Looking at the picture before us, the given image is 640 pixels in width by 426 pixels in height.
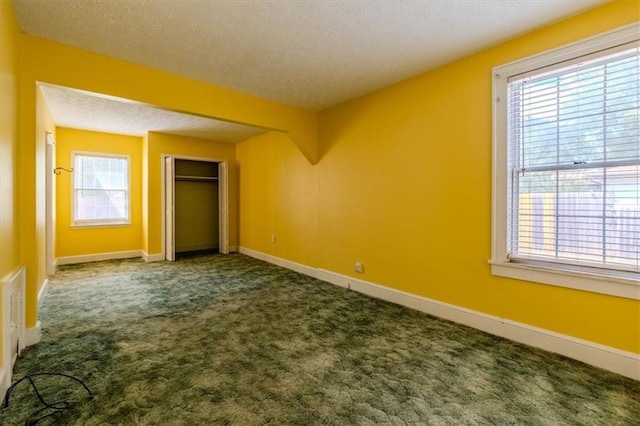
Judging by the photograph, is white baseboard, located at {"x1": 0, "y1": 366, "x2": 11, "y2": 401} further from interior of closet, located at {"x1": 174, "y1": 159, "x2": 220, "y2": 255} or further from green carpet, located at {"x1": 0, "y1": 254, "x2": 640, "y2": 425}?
interior of closet, located at {"x1": 174, "y1": 159, "x2": 220, "y2": 255}

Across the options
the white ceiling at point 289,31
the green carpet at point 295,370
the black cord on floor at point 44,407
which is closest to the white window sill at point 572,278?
the green carpet at point 295,370

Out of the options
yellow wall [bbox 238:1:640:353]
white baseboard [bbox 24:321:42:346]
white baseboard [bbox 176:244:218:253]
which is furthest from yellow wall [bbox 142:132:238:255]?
white baseboard [bbox 24:321:42:346]

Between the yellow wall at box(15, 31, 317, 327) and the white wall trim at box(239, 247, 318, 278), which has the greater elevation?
the yellow wall at box(15, 31, 317, 327)

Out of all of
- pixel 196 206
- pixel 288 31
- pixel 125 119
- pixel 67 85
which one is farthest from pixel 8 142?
pixel 196 206

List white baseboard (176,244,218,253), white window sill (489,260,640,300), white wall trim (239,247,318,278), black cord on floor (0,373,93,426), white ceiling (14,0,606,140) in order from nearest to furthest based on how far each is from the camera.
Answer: black cord on floor (0,373,93,426), white window sill (489,260,640,300), white ceiling (14,0,606,140), white wall trim (239,247,318,278), white baseboard (176,244,218,253)

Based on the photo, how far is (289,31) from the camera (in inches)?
89.6

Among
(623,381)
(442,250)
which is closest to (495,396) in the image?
(623,381)

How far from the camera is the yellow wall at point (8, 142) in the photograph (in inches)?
68.6

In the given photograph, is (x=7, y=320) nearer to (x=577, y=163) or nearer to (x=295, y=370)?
(x=295, y=370)

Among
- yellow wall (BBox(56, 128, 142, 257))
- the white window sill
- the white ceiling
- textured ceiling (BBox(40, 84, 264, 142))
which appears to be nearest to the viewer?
the white window sill

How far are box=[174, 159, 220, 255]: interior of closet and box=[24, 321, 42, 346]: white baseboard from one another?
4054mm

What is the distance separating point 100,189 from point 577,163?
6.91 metres

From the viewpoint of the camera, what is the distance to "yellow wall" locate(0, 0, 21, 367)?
1741 millimetres

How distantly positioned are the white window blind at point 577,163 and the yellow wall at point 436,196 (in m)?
0.21
